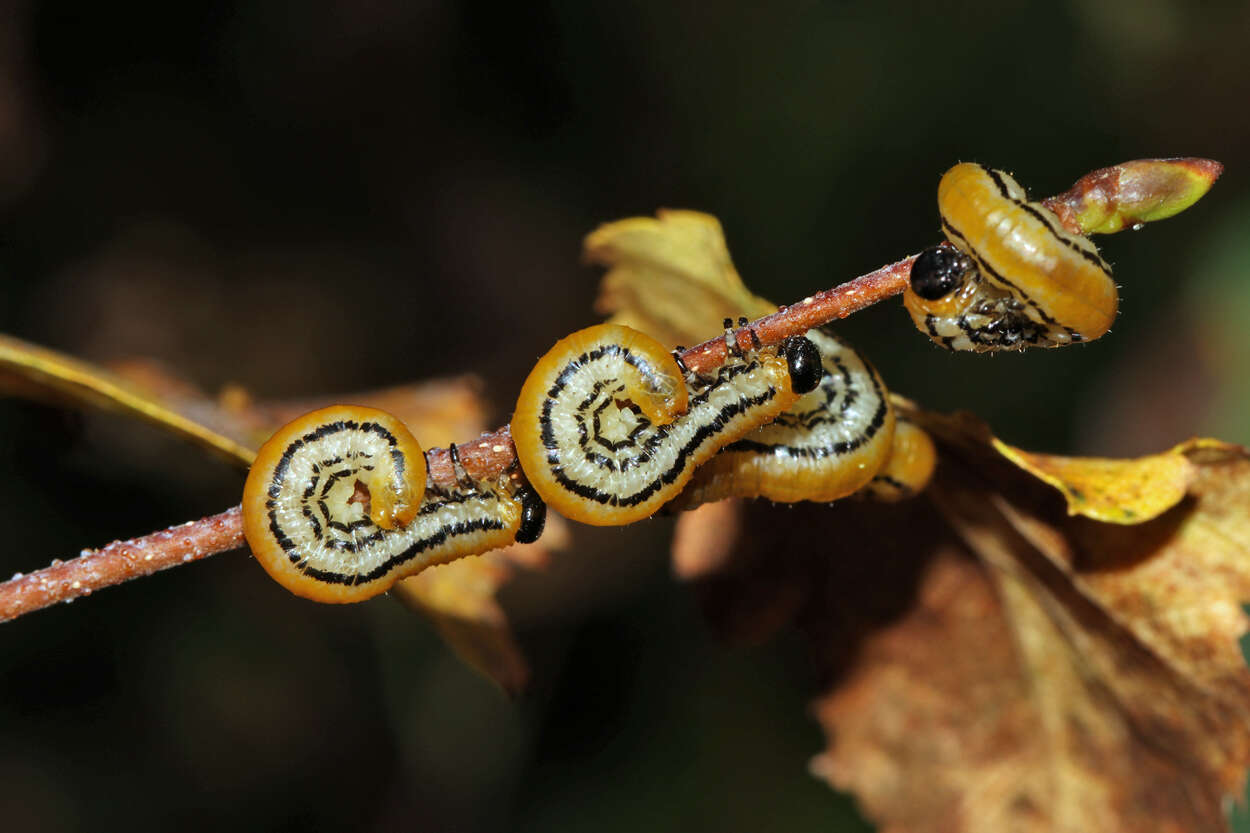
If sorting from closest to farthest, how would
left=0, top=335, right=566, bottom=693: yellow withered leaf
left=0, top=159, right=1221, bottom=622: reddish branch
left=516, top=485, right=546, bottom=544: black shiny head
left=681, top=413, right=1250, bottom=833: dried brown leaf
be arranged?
left=0, top=159, right=1221, bottom=622: reddish branch
left=516, top=485, right=546, bottom=544: black shiny head
left=0, top=335, right=566, bottom=693: yellow withered leaf
left=681, top=413, right=1250, bottom=833: dried brown leaf

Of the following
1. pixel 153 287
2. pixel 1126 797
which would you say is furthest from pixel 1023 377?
pixel 153 287

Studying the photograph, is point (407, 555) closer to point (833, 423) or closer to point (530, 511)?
point (530, 511)

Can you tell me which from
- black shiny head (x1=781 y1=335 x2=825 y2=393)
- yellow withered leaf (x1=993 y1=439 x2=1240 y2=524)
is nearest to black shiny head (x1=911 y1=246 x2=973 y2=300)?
black shiny head (x1=781 y1=335 x2=825 y2=393)

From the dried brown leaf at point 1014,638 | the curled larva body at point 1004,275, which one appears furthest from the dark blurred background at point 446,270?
the curled larva body at point 1004,275

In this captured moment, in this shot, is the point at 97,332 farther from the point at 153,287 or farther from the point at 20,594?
the point at 20,594

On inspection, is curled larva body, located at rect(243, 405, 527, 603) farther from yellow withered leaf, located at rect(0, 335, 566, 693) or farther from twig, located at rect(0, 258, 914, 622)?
yellow withered leaf, located at rect(0, 335, 566, 693)

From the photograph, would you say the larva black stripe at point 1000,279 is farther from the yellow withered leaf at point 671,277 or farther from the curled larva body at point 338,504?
the curled larva body at point 338,504

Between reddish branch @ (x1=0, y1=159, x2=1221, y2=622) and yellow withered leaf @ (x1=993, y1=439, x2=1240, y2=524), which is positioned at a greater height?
reddish branch @ (x1=0, y1=159, x2=1221, y2=622)

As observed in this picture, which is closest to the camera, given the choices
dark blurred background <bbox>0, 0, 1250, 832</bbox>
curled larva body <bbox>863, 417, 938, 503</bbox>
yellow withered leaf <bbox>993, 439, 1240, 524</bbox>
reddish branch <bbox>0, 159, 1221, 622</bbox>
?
reddish branch <bbox>0, 159, 1221, 622</bbox>
